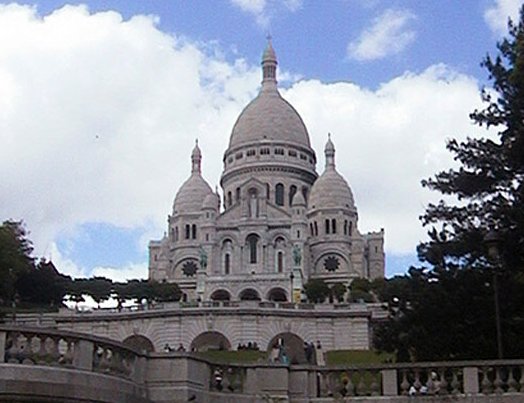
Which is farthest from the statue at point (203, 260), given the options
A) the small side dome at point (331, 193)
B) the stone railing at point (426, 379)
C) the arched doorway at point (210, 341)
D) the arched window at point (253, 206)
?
the stone railing at point (426, 379)

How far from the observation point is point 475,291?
1164 inches

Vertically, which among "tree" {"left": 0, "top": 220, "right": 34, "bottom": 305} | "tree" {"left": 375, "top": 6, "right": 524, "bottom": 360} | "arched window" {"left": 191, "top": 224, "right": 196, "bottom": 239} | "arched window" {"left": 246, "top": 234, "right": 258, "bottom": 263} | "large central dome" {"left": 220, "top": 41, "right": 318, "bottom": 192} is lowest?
"tree" {"left": 375, "top": 6, "right": 524, "bottom": 360}

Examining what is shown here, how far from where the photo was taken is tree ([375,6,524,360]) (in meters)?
Result: 27.5

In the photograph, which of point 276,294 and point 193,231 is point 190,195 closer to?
point 193,231

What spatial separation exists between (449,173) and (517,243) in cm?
448

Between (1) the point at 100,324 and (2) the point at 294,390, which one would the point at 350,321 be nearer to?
Result: (1) the point at 100,324

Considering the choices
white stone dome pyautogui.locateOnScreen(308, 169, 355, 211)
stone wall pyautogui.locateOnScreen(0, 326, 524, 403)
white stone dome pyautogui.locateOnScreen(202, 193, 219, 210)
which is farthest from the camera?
white stone dome pyautogui.locateOnScreen(308, 169, 355, 211)

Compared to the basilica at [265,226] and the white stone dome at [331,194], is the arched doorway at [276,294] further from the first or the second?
the white stone dome at [331,194]

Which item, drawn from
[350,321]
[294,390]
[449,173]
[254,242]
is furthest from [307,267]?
[294,390]

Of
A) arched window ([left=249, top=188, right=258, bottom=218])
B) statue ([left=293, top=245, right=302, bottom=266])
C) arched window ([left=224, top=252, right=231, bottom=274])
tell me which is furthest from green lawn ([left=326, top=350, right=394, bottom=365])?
arched window ([left=249, top=188, right=258, bottom=218])

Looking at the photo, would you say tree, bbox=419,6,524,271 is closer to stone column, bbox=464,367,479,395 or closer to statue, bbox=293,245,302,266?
stone column, bbox=464,367,479,395

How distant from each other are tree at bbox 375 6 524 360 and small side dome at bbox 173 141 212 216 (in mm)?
99001

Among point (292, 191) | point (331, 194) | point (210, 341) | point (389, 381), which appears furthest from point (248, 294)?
point (389, 381)

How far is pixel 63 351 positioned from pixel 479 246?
57.7 feet
